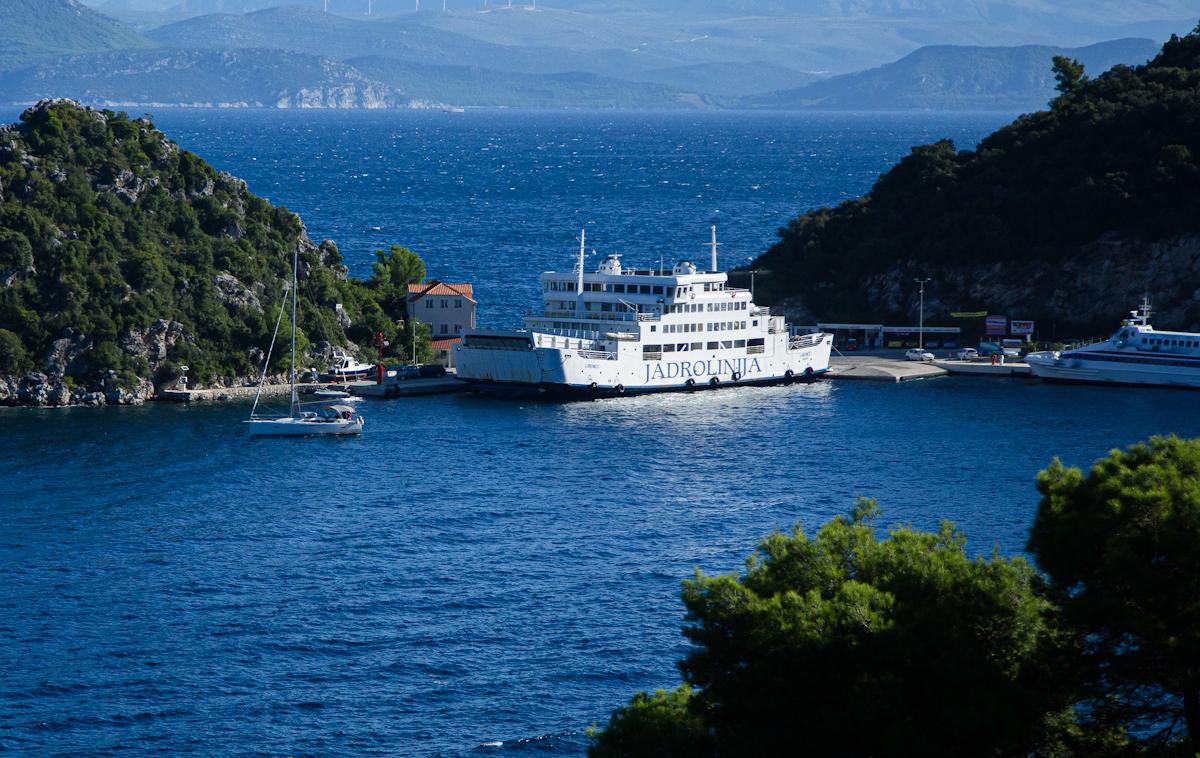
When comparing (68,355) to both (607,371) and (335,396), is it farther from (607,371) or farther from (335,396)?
(607,371)

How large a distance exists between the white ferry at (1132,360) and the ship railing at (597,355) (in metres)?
21.6

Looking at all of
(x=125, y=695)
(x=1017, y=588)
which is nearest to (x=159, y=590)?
(x=125, y=695)

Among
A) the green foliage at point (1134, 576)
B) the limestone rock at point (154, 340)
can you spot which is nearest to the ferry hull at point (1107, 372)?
the limestone rock at point (154, 340)

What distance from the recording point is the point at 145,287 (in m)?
82.2

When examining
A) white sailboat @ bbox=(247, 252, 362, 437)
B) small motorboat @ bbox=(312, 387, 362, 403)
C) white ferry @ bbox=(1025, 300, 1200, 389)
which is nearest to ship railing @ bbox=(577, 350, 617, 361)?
small motorboat @ bbox=(312, 387, 362, 403)

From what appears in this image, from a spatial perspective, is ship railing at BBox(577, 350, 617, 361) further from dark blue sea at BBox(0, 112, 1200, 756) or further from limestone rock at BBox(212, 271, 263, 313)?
limestone rock at BBox(212, 271, 263, 313)

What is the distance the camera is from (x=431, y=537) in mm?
55844

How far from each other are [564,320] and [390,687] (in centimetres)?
4805

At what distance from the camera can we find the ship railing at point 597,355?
84.2 meters

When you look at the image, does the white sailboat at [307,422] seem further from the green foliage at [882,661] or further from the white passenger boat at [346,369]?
the green foliage at [882,661]

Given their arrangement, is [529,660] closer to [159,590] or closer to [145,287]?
[159,590]

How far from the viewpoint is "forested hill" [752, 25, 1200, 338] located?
98.0m

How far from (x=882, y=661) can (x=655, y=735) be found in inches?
170

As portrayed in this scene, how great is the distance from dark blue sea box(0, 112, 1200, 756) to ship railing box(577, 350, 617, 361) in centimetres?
259
